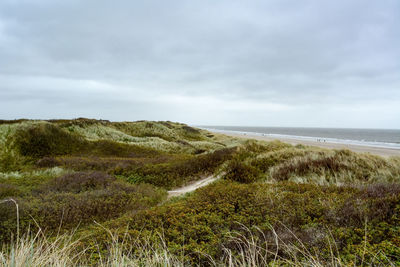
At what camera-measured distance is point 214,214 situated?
15.8 ft

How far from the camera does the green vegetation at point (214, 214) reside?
10.6 feet

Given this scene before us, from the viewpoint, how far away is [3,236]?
5.27 m

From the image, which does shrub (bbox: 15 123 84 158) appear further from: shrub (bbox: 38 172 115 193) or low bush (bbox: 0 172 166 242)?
low bush (bbox: 0 172 166 242)

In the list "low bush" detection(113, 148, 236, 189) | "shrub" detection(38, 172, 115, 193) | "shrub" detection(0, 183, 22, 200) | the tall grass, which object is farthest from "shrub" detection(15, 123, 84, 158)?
the tall grass

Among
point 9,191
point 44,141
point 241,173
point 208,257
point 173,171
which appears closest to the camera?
point 208,257

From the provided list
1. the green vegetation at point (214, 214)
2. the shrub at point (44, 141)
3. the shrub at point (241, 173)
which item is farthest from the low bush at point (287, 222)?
the shrub at point (44, 141)

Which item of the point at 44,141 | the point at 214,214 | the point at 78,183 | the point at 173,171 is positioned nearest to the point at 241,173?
the point at 173,171

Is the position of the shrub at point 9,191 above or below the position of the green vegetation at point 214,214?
below

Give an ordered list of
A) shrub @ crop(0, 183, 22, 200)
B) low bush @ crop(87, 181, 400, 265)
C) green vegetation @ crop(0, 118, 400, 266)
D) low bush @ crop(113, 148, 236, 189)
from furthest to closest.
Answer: low bush @ crop(113, 148, 236, 189) < shrub @ crop(0, 183, 22, 200) < low bush @ crop(87, 181, 400, 265) < green vegetation @ crop(0, 118, 400, 266)

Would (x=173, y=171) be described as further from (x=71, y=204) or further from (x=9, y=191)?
(x=9, y=191)

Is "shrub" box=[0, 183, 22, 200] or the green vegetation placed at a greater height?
the green vegetation

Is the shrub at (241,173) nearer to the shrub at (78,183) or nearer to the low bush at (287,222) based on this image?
the low bush at (287,222)

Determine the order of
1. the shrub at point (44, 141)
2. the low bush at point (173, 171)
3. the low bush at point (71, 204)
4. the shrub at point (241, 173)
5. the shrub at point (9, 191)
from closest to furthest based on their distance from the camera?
the low bush at point (71, 204) → the shrub at point (9, 191) → the shrub at point (241, 173) → the low bush at point (173, 171) → the shrub at point (44, 141)

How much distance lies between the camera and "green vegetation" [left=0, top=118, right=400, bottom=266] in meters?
3.22
